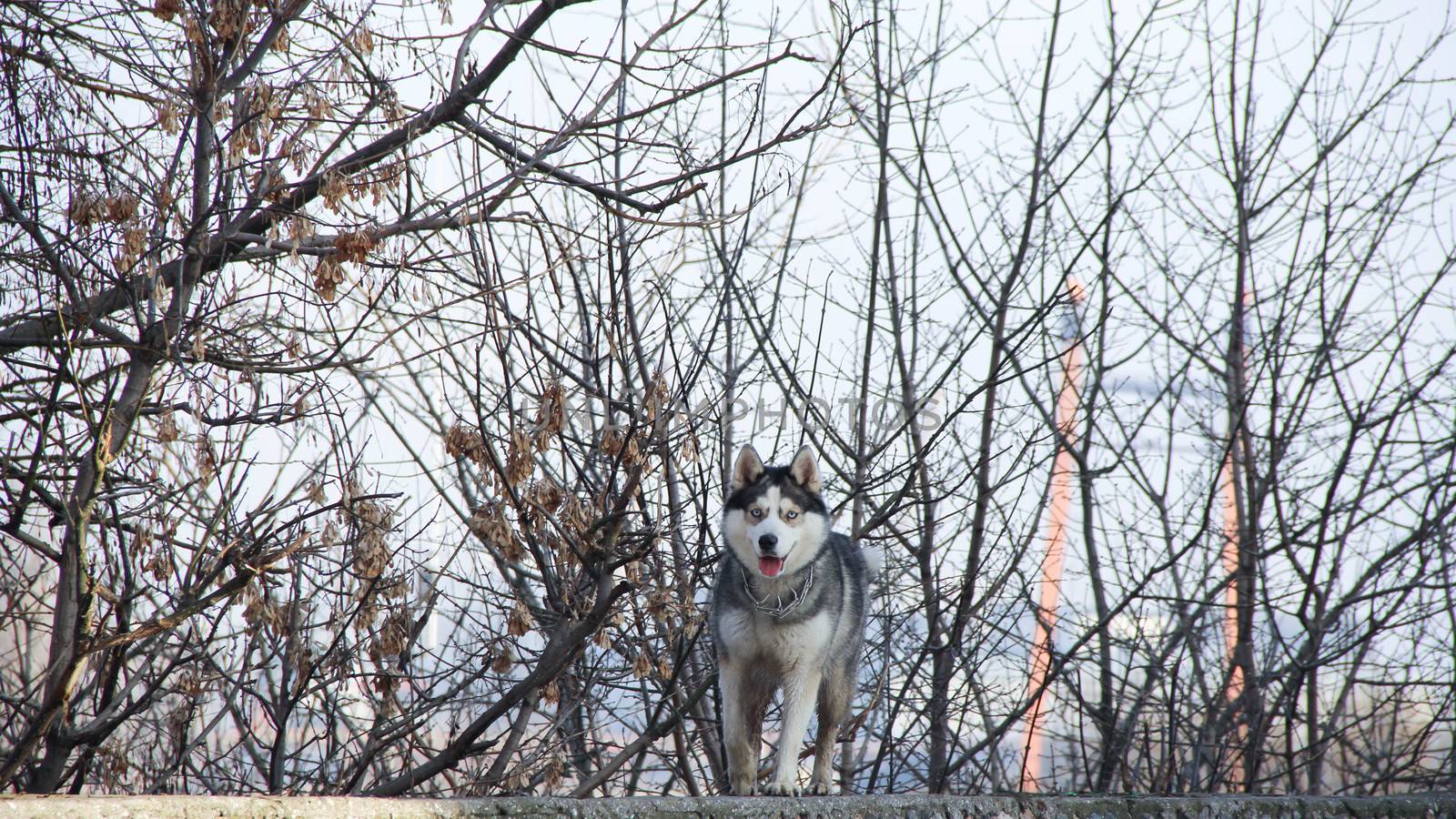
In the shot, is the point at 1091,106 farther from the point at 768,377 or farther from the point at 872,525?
the point at 872,525

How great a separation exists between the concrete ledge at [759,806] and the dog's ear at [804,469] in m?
2.34

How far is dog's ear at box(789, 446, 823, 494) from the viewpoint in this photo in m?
6.41

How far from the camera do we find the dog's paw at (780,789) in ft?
18.0

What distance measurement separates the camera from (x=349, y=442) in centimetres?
568

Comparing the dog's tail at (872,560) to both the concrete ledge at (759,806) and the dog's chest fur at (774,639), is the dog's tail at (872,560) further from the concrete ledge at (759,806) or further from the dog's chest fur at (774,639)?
the concrete ledge at (759,806)

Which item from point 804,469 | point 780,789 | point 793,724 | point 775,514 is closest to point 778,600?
point 775,514

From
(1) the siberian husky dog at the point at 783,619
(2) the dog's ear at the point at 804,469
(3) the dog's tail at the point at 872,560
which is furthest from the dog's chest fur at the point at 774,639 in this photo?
(3) the dog's tail at the point at 872,560

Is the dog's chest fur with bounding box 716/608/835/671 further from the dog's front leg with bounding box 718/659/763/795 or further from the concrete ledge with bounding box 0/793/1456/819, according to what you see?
the concrete ledge with bounding box 0/793/1456/819

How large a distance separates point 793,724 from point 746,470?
137 cm

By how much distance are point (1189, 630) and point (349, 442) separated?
6553 millimetres

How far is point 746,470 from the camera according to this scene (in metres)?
6.47

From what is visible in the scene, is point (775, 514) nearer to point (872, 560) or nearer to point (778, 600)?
point (778, 600)

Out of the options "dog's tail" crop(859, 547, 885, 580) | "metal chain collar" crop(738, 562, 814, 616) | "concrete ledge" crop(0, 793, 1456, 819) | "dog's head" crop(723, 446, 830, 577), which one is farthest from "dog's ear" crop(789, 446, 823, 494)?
"concrete ledge" crop(0, 793, 1456, 819)

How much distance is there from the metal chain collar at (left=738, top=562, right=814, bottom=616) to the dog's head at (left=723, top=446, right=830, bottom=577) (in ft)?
0.32
